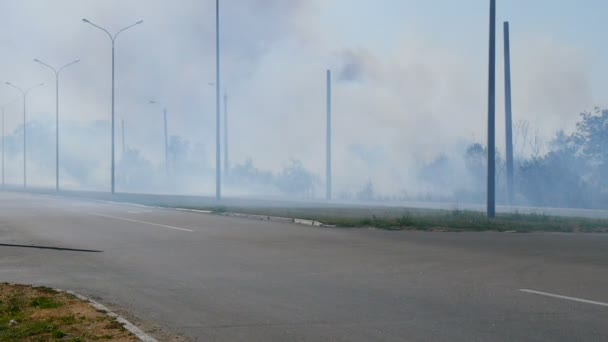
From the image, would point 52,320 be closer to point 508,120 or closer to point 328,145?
point 508,120

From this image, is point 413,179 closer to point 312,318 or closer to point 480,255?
point 480,255

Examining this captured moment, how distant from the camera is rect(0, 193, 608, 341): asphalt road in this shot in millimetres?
8102

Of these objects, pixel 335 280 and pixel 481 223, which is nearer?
pixel 335 280

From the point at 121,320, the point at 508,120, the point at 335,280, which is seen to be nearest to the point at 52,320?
the point at 121,320

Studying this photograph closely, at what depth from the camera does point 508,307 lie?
9.16m

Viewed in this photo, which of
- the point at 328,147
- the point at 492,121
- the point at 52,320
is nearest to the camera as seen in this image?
the point at 52,320

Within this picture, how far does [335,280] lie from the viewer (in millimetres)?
11727

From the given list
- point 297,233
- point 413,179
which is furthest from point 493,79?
point 413,179

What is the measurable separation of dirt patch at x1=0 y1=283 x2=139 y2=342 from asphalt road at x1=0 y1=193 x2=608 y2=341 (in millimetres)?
535

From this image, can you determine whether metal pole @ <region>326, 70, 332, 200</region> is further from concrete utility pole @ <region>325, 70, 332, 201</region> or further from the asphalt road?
the asphalt road

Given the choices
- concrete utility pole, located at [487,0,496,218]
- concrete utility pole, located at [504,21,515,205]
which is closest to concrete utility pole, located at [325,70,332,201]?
concrete utility pole, located at [504,21,515,205]

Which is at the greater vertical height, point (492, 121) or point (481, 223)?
point (492, 121)

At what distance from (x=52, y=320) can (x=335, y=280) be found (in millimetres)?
4541

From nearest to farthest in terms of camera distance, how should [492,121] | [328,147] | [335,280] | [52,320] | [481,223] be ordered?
[52,320]
[335,280]
[481,223]
[492,121]
[328,147]
